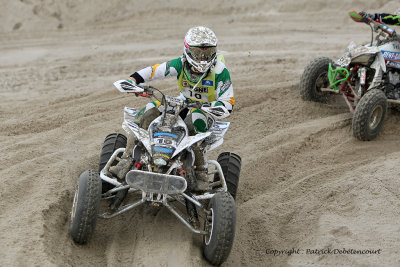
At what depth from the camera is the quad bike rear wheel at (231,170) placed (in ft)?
23.1

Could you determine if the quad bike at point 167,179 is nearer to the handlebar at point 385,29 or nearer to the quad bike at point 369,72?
the quad bike at point 369,72

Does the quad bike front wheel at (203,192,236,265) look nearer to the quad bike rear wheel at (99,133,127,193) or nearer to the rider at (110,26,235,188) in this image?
the rider at (110,26,235,188)

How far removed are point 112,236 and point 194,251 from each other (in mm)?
946

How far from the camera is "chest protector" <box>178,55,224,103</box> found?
7.16 m

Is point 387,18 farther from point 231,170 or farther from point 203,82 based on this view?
point 231,170

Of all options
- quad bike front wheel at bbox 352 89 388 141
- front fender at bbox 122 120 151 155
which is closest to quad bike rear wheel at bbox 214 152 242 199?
front fender at bbox 122 120 151 155

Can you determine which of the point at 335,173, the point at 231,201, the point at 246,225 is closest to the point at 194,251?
the point at 231,201

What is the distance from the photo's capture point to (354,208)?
A: 663 cm

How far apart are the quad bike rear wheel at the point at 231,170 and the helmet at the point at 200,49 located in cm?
115

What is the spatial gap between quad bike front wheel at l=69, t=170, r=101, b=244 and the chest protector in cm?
209

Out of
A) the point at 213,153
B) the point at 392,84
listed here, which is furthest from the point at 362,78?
the point at 213,153

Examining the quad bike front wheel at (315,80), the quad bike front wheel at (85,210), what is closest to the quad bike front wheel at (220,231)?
the quad bike front wheel at (85,210)

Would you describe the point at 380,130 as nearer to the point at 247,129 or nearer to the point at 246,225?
the point at 247,129

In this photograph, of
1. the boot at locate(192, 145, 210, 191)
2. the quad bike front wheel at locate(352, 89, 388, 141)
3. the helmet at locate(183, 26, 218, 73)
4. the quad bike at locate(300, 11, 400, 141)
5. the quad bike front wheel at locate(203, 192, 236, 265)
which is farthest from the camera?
the quad bike at locate(300, 11, 400, 141)
